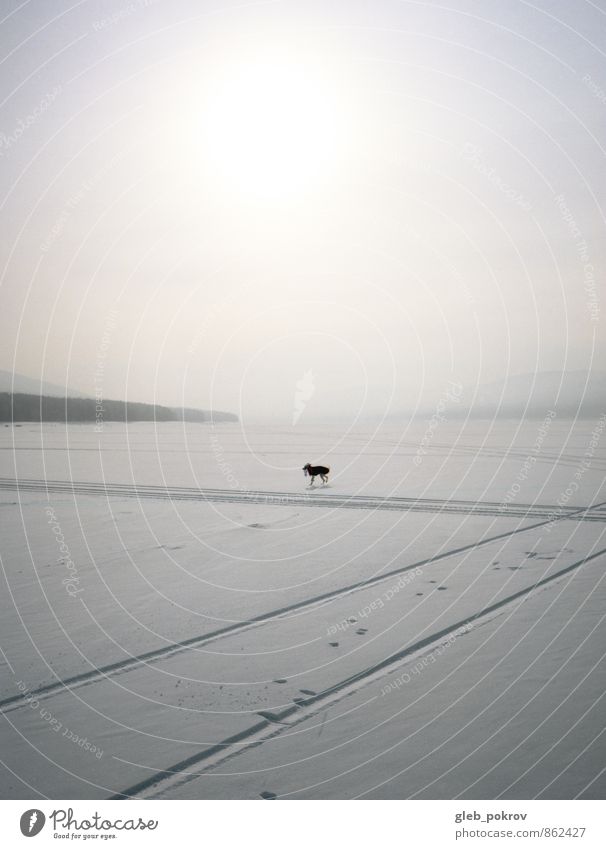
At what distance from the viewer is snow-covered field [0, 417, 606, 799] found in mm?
5484

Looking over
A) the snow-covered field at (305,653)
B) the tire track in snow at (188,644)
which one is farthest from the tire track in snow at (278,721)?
the tire track in snow at (188,644)

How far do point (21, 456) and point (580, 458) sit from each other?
30847 mm

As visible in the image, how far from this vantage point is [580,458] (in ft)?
112

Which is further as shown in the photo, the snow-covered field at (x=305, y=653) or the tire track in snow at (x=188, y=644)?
the tire track in snow at (x=188, y=644)

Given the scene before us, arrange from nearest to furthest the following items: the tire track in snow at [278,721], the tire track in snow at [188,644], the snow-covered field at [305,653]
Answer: the tire track in snow at [278,721]
the snow-covered field at [305,653]
the tire track in snow at [188,644]

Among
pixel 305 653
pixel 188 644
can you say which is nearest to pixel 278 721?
pixel 305 653

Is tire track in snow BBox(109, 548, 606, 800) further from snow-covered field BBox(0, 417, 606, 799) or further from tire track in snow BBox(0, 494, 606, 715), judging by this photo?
tire track in snow BBox(0, 494, 606, 715)

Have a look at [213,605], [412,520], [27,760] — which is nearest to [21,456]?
[412,520]

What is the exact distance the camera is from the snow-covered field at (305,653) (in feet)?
18.0

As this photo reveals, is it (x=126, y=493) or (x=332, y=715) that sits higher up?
(x=126, y=493)

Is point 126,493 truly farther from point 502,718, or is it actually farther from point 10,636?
point 502,718

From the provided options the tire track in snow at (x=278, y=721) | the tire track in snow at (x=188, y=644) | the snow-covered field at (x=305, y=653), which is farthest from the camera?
the tire track in snow at (x=188, y=644)

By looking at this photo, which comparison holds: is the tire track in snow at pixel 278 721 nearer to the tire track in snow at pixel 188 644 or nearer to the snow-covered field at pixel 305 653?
the snow-covered field at pixel 305 653

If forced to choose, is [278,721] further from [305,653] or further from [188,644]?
[188,644]
